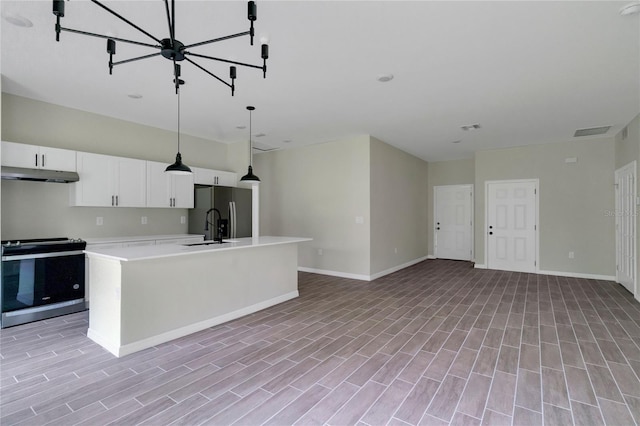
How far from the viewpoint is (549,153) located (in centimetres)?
645

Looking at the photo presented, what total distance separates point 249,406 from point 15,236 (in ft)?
13.2

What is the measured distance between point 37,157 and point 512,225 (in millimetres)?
8382

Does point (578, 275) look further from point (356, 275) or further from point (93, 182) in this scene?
point (93, 182)

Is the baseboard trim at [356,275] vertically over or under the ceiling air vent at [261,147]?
under

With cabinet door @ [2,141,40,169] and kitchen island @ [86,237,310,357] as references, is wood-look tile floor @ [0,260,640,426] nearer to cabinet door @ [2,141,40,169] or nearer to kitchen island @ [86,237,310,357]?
kitchen island @ [86,237,310,357]

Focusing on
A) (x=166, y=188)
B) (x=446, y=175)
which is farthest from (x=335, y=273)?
(x=446, y=175)

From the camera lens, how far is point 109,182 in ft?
14.9

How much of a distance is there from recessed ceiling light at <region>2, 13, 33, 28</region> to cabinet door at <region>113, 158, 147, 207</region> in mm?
2356

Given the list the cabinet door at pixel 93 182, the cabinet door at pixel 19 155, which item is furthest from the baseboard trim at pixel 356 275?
the cabinet door at pixel 19 155

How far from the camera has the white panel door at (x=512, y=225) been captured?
664 centimetres

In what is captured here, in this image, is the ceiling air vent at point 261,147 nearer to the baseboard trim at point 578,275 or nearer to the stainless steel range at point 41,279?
the stainless steel range at point 41,279

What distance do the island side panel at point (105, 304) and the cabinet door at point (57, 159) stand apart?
5.39 feet

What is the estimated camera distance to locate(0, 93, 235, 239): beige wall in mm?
3955

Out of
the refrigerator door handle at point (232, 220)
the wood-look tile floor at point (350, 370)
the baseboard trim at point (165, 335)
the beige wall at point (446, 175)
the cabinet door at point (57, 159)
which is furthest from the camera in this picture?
the beige wall at point (446, 175)
